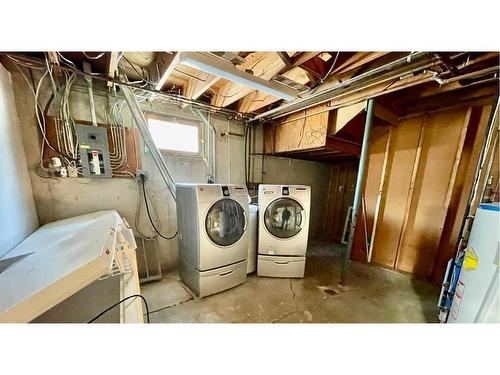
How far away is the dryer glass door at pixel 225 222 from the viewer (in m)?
1.91

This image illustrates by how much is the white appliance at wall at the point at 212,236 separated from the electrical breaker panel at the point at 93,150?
854mm

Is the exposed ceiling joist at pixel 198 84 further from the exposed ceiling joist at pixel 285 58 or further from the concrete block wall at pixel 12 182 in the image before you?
the concrete block wall at pixel 12 182

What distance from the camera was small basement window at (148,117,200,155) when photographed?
94.0 inches

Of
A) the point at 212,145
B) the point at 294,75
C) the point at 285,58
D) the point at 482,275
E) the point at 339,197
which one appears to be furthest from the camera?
the point at 339,197

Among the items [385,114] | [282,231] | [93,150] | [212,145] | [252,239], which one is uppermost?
[385,114]

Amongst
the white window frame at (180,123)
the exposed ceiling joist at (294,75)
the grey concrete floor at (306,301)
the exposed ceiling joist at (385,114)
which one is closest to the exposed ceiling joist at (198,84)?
the white window frame at (180,123)

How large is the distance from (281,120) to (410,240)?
9.00 ft

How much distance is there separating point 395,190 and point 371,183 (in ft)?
1.08

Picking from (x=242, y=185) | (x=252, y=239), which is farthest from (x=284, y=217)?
(x=242, y=185)

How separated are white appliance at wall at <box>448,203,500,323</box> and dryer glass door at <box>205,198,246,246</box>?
185 cm

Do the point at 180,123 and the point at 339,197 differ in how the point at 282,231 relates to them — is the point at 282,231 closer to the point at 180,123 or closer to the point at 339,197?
the point at 180,123

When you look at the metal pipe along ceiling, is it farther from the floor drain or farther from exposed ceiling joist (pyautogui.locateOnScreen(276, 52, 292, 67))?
the floor drain

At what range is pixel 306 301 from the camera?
190cm
